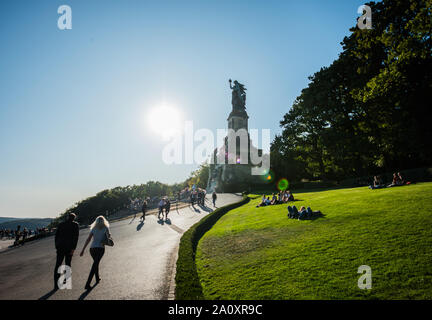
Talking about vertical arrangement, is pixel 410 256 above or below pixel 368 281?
above

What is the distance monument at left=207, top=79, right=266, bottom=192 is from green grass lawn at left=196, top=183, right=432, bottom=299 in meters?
35.9

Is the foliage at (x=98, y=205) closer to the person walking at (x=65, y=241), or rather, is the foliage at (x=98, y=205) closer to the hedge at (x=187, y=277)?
the hedge at (x=187, y=277)

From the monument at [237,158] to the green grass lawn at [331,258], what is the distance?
3590 centimetres

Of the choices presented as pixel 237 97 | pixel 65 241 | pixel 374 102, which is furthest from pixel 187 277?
pixel 237 97

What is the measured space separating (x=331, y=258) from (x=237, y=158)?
46.0m

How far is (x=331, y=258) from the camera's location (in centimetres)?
557

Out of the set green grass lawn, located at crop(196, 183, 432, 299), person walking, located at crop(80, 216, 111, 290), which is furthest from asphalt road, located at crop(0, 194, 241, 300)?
green grass lawn, located at crop(196, 183, 432, 299)

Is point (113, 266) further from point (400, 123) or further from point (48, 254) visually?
A: point (400, 123)

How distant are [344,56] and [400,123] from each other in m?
10.6

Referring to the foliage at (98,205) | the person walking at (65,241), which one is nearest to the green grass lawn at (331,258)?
the person walking at (65,241)

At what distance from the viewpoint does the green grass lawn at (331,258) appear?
168 inches
